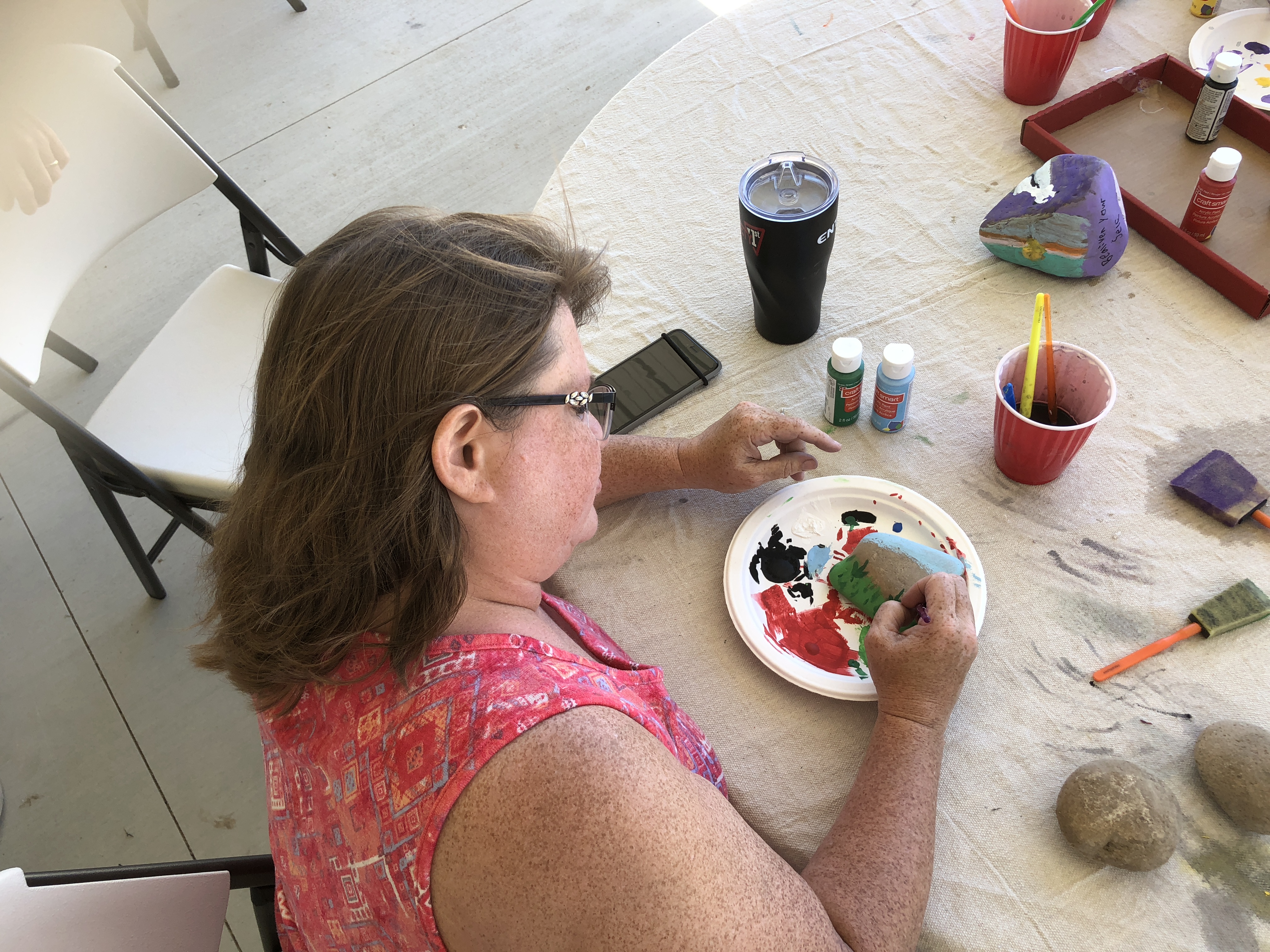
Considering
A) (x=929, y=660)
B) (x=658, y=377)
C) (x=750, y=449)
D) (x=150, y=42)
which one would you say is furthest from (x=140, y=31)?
(x=929, y=660)

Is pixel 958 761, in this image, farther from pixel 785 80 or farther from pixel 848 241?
pixel 785 80

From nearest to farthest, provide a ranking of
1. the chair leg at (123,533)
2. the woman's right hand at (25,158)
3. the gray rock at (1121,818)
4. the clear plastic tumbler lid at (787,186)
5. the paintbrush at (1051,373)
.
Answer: the gray rock at (1121,818) < the paintbrush at (1051,373) < the clear plastic tumbler lid at (787,186) < the woman's right hand at (25,158) < the chair leg at (123,533)

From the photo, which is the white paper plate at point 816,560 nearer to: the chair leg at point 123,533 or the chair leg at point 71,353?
the chair leg at point 123,533

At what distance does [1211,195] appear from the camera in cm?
120

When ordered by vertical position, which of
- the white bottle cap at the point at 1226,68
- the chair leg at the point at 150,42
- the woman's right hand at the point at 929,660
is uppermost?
the white bottle cap at the point at 1226,68

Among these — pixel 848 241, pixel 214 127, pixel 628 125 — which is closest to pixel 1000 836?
pixel 848 241

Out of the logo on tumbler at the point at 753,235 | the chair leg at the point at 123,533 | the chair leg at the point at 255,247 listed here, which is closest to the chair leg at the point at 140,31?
the chair leg at the point at 255,247

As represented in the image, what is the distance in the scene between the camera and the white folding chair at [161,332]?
154 centimetres

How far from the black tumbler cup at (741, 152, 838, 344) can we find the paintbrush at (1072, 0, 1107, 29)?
574 mm

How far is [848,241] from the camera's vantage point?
142 centimetres

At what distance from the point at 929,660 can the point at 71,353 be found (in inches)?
103

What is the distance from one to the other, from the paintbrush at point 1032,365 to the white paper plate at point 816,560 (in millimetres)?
160

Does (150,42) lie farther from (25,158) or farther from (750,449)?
(750,449)

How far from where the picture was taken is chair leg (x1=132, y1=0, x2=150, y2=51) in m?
3.17
